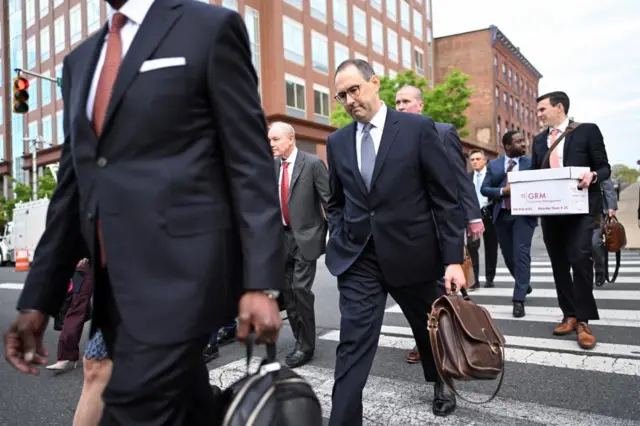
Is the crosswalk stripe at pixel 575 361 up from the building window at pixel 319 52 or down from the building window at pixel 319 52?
down

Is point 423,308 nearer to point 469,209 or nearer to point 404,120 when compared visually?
point 404,120

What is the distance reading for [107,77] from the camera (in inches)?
62.9

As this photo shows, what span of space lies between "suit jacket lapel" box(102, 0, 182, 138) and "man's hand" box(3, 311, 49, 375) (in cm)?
69

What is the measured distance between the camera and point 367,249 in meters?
3.06

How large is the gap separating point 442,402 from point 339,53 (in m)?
34.4

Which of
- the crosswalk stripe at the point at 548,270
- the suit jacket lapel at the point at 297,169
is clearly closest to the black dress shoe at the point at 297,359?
the suit jacket lapel at the point at 297,169

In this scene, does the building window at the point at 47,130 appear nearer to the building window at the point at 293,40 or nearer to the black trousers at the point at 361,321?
the building window at the point at 293,40

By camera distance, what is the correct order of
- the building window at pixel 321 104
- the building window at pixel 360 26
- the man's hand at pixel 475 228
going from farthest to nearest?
1. the building window at pixel 360 26
2. the building window at pixel 321 104
3. the man's hand at pixel 475 228

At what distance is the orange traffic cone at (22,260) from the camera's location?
59.6ft

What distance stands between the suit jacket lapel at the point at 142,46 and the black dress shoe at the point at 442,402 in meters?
2.61

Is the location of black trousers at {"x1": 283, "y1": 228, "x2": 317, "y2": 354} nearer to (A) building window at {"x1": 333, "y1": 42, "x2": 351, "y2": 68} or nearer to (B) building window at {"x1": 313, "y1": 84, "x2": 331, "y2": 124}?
(B) building window at {"x1": 313, "y1": 84, "x2": 331, "y2": 124}

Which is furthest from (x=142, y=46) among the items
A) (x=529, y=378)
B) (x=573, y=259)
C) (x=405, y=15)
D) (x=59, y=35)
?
(x=405, y=15)

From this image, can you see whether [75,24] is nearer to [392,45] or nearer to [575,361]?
[392,45]

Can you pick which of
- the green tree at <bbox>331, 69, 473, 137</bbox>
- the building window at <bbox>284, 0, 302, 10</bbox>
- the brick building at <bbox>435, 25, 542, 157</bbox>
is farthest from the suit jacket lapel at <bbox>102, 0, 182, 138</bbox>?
the brick building at <bbox>435, 25, 542, 157</bbox>
